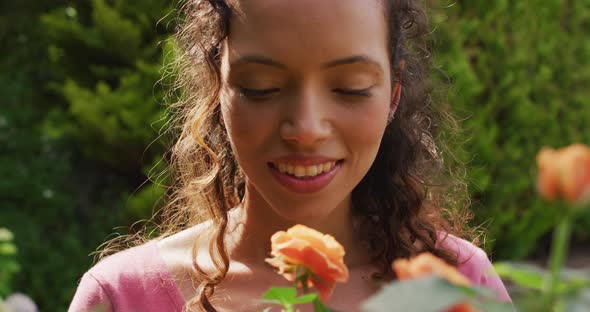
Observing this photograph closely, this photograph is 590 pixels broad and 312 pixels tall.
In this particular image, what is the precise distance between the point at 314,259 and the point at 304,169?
73 centimetres

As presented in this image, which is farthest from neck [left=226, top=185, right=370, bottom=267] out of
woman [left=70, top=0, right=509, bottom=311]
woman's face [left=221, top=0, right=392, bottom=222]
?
woman's face [left=221, top=0, right=392, bottom=222]

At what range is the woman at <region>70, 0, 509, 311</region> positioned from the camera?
134 centimetres

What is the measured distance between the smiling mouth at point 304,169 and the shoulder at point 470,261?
0.56 m

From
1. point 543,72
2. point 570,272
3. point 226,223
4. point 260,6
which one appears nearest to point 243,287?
point 226,223

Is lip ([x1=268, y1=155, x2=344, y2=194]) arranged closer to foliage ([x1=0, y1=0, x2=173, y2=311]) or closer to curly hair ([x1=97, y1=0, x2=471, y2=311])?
curly hair ([x1=97, y1=0, x2=471, y2=311])

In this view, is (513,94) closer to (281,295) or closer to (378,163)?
(378,163)

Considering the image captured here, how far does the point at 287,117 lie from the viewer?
133 centimetres

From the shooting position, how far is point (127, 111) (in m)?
4.25

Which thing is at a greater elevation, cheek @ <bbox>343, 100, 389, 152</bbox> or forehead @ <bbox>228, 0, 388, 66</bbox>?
forehead @ <bbox>228, 0, 388, 66</bbox>

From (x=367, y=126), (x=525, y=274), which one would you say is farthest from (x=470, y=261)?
(x=525, y=274)

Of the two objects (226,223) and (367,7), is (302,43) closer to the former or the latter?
(367,7)

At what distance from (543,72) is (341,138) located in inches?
158

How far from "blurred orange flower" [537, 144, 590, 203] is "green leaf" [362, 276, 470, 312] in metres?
0.07

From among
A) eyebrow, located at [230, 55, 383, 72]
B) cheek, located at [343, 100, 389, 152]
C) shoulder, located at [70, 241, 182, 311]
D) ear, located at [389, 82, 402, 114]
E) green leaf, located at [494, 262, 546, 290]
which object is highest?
eyebrow, located at [230, 55, 383, 72]
